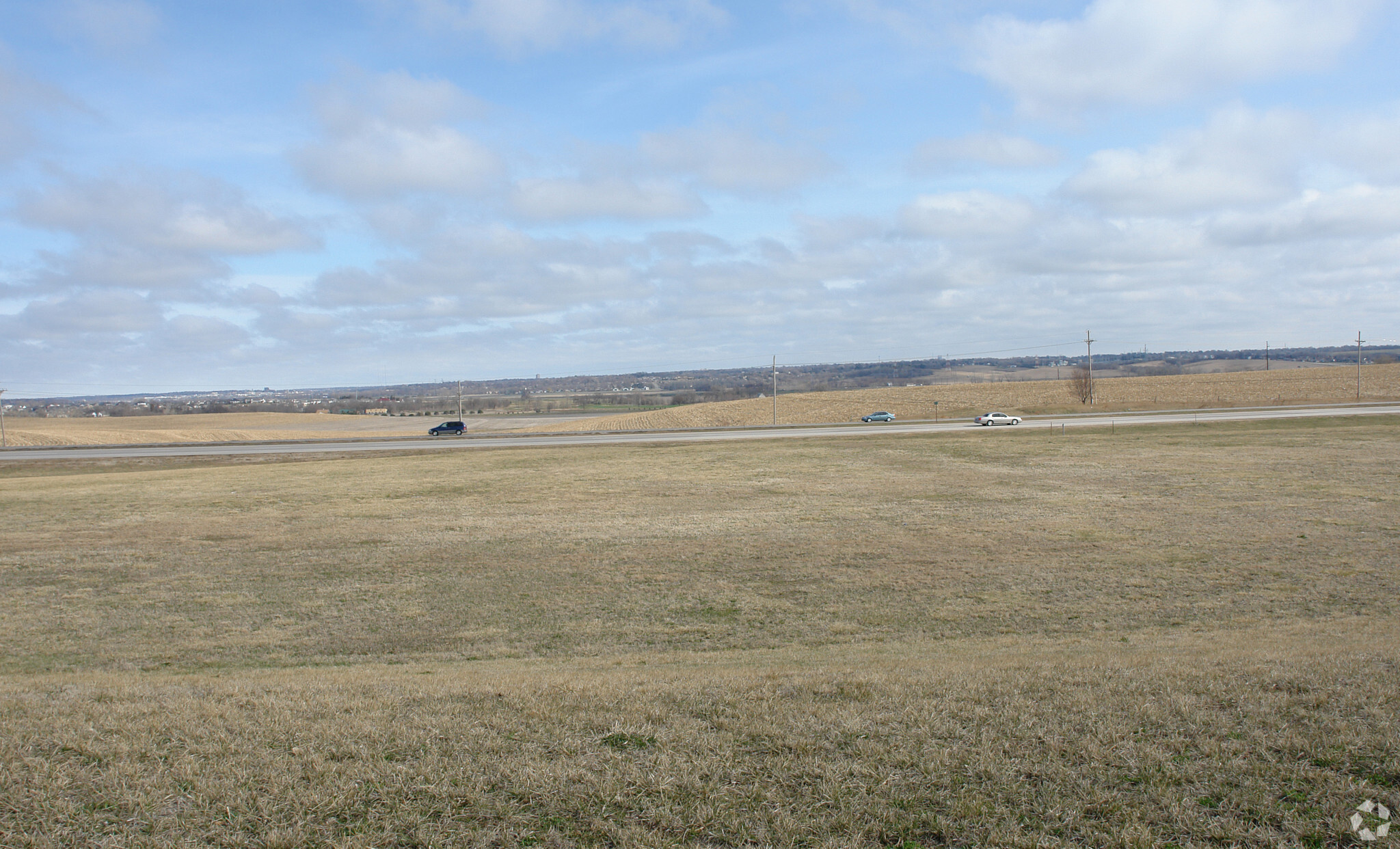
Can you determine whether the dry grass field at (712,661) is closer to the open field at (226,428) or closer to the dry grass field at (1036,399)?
the open field at (226,428)

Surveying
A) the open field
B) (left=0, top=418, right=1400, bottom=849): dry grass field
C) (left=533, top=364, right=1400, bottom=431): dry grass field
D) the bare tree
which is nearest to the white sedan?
(left=533, top=364, right=1400, bottom=431): dry grass field

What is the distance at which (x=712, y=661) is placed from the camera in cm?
1113

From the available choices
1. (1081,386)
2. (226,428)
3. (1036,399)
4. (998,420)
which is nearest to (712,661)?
(998,420)

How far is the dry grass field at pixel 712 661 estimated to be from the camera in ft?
16.5

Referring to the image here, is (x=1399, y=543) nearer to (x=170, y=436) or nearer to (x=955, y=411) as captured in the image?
(x=955, y=411)

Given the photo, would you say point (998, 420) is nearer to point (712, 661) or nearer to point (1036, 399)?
point (1036, 399)

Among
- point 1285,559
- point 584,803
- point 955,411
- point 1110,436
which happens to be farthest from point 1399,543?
point 955,411

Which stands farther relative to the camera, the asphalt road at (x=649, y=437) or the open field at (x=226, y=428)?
the open field at (x=226, y=428)

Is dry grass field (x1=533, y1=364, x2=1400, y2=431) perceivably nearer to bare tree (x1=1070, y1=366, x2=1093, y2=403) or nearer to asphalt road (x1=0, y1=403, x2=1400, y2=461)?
bare tree (x1=1070, y1=366, x2=1093, y2=403)

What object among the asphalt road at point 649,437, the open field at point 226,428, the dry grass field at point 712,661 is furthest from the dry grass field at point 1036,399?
the dry grass field at point 712,661

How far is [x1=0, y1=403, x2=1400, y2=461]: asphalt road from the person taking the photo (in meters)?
50.6

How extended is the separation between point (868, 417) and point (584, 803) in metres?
70.2

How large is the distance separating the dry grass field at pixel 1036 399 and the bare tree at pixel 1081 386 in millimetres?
1014

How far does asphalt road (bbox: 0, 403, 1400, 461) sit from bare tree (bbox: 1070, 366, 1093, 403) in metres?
24.5
